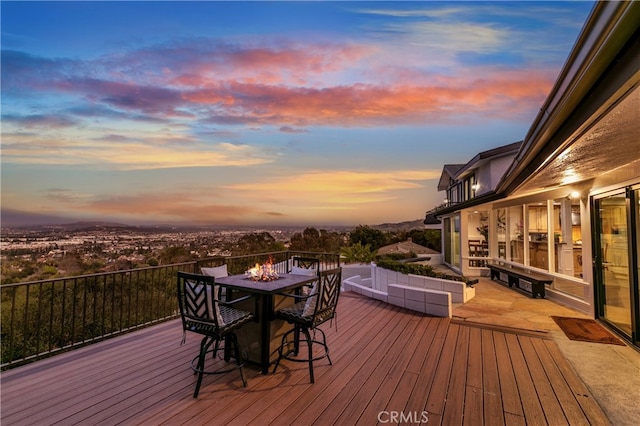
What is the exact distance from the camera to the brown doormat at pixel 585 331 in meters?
3.99

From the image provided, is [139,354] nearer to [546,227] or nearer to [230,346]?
[230,346]

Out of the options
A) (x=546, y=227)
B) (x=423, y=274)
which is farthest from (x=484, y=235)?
(x=423, y=274)

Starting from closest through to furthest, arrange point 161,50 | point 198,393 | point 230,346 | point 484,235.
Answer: point 198,393, point 230,346, point 161,50, point 484,235

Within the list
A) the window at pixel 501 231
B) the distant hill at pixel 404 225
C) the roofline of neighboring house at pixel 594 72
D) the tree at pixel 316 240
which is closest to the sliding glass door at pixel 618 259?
the roofline of neighboring house at pixel 594 72

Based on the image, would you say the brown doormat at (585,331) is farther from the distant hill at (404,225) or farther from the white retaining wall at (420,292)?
the distant hill at (404,225)

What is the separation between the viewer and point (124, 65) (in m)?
6.08

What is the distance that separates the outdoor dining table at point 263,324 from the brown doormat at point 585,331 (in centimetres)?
394

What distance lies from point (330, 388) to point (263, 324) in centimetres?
91

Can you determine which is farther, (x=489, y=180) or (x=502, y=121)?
(x=489, y=180)

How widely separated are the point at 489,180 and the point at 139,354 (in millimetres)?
10863

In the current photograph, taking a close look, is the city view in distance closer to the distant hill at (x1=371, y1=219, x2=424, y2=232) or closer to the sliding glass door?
the sliding glass door

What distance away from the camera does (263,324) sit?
3.15 metres

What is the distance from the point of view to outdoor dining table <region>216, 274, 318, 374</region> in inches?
123

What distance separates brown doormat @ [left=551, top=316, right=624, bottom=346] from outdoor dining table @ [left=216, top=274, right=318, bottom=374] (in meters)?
3.94
